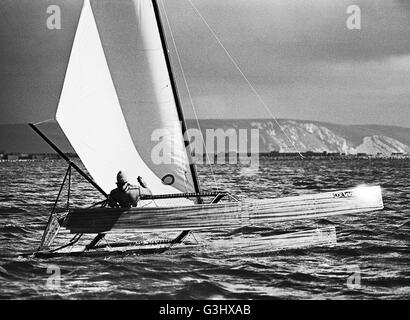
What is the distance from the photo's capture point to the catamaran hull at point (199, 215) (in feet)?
45.3

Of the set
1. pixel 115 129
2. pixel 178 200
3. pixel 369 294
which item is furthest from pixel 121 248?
pixel 369 294

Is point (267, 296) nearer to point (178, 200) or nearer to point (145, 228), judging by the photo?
point (145, 228)

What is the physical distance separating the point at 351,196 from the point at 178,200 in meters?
4.49

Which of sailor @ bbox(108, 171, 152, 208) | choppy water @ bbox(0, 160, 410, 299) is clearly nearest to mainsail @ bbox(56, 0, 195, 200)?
sailor @ bbox(108, 171, 152, 208)

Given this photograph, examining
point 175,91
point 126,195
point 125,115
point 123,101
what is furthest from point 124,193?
point 175,91

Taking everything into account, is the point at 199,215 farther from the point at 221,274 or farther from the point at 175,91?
the point at 175,91

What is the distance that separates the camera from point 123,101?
15438 millimetres

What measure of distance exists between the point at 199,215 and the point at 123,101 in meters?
3.69

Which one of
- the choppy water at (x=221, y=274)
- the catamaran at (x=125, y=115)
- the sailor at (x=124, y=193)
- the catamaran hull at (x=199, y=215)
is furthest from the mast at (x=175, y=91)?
the choppy water at (x=221, y=274)

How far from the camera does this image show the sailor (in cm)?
1416

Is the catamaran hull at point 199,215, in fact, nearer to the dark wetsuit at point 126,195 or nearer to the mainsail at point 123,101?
the dark wetsuit at point 126,195

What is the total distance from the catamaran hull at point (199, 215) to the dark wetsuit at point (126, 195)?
14.6 inches

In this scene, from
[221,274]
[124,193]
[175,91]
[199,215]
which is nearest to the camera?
[221,274]

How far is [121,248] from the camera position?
15.8m
